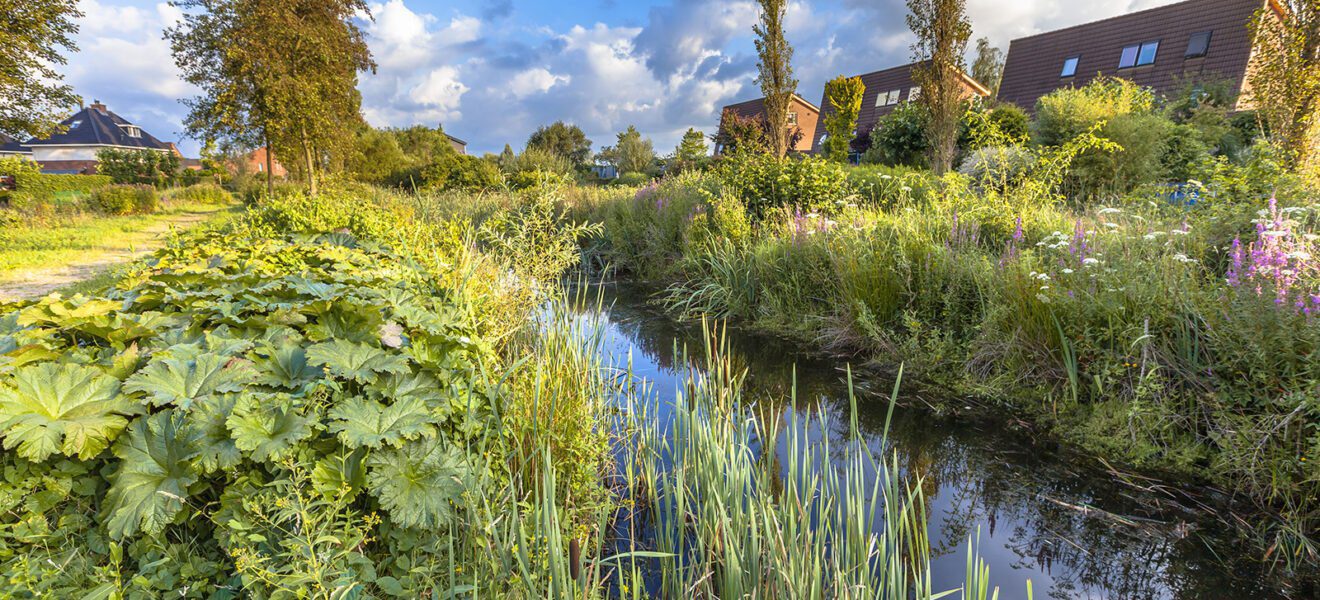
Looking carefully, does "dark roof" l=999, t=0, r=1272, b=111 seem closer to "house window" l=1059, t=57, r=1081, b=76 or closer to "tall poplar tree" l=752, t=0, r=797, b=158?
"house window" l=1059, t=57, r=1081, b=76

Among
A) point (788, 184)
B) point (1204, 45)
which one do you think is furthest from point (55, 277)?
point (1204, 45)

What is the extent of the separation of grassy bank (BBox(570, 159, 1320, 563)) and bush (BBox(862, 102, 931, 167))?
876 centimetres

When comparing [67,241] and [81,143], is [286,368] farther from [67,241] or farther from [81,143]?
[81,143]

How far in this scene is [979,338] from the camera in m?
4.34

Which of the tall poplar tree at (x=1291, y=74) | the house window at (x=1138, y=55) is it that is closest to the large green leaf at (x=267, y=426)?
the tall poplar tree at (x=1291, y=74)

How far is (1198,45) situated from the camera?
20.0 meters

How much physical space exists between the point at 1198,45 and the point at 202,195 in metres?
40.7

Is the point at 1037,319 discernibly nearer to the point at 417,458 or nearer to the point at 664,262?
the point at 417,458

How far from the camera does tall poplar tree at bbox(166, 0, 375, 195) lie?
14.5m

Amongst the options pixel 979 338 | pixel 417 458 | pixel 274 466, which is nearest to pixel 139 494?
pixel 274 466

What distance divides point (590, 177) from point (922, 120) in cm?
2176

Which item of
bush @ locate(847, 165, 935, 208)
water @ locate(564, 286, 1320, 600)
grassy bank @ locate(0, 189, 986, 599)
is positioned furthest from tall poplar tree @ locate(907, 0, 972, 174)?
grassy bank @ locate(0, 189, 986, 599)

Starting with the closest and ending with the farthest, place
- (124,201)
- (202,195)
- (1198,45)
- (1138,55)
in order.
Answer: (124,201)
(1198,45)
(1138,55)
(202,195)

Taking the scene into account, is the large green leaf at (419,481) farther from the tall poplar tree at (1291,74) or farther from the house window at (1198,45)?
the house window at (1198,45)
